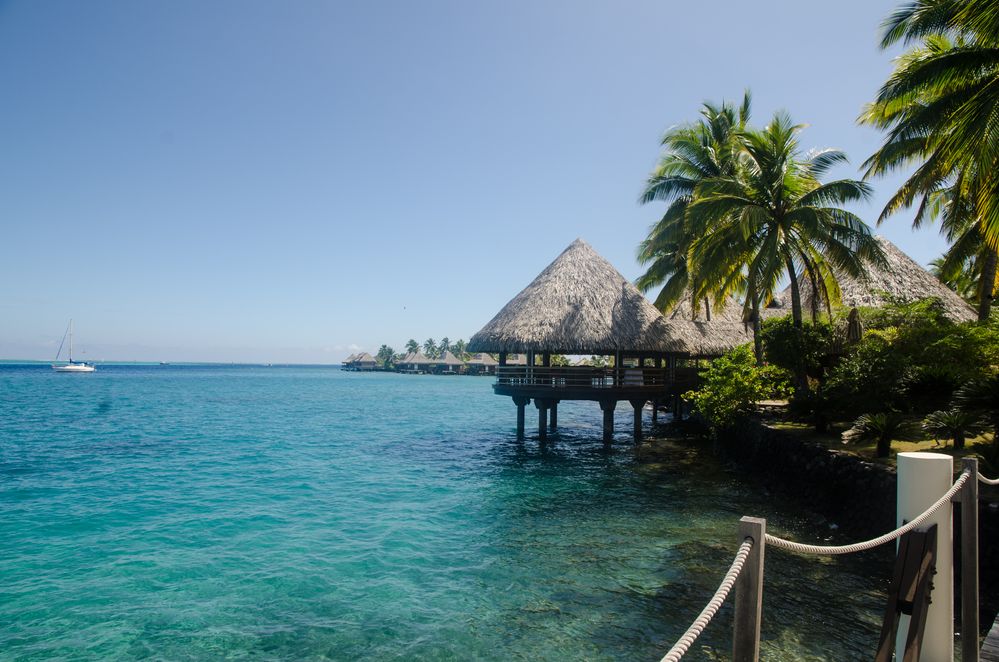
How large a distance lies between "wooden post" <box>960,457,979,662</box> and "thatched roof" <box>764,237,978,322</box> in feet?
48.0

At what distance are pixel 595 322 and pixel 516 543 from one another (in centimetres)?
943

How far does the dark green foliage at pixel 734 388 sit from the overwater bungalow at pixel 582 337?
2.47 metres

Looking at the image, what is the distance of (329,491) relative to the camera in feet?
40.0

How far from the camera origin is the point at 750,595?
6.47 ft

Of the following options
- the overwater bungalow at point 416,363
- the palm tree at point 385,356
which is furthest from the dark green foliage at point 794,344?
the palm tree at point 385,356

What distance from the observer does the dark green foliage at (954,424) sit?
7949 mm

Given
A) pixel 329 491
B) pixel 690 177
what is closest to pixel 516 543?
pixel 329 491

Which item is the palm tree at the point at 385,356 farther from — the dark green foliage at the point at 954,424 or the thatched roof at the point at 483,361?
the dark green foliage at the point at 954,424

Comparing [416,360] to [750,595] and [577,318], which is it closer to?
[577,318]

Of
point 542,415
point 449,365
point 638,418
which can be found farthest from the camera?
point 449,365

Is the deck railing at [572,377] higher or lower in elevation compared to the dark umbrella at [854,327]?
lower

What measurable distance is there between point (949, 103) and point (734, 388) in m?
7.08

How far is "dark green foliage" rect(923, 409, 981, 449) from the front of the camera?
795 centimetres

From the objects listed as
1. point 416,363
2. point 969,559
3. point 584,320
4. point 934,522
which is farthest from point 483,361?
point 934,522
